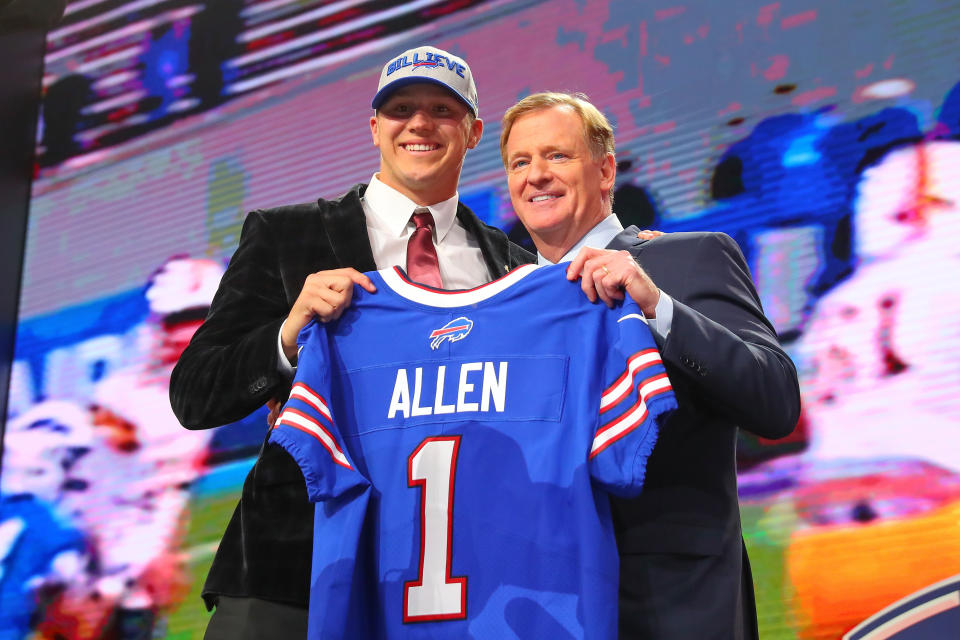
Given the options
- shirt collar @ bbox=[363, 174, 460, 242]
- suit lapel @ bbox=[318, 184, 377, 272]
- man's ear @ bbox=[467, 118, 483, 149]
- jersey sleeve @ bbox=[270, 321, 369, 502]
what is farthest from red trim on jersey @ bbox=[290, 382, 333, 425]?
man's ear @ bbox=[467, 118, 483, 149]

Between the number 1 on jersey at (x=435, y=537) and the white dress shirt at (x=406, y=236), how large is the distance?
51 centimetres

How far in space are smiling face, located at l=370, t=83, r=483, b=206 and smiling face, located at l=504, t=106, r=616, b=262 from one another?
0.59 feet

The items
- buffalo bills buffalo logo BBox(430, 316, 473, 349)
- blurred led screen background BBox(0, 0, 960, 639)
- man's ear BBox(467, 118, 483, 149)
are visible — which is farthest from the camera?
blurred led screen background BBox(0, 0, 960, 639)

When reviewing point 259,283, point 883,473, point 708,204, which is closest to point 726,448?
point 259,283

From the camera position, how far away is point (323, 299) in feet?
4.81

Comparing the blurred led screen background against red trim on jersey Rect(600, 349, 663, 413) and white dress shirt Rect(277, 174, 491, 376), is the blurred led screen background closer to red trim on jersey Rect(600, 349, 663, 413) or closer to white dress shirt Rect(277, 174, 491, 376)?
white dress shirt Rect(277, 174, 491, 376)

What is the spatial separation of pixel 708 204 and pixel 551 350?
160cm

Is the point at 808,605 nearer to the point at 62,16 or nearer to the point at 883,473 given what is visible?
the point at 883,473

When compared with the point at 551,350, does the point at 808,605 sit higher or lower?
lower

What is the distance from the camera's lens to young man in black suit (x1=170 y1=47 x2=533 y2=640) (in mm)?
1521

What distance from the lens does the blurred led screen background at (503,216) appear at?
2.48 meters

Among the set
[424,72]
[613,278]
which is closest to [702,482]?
[613,278]

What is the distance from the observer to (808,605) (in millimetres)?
2447

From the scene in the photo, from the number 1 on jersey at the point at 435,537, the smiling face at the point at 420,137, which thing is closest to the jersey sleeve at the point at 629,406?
the number 1 on jersey at the point at 435,537
